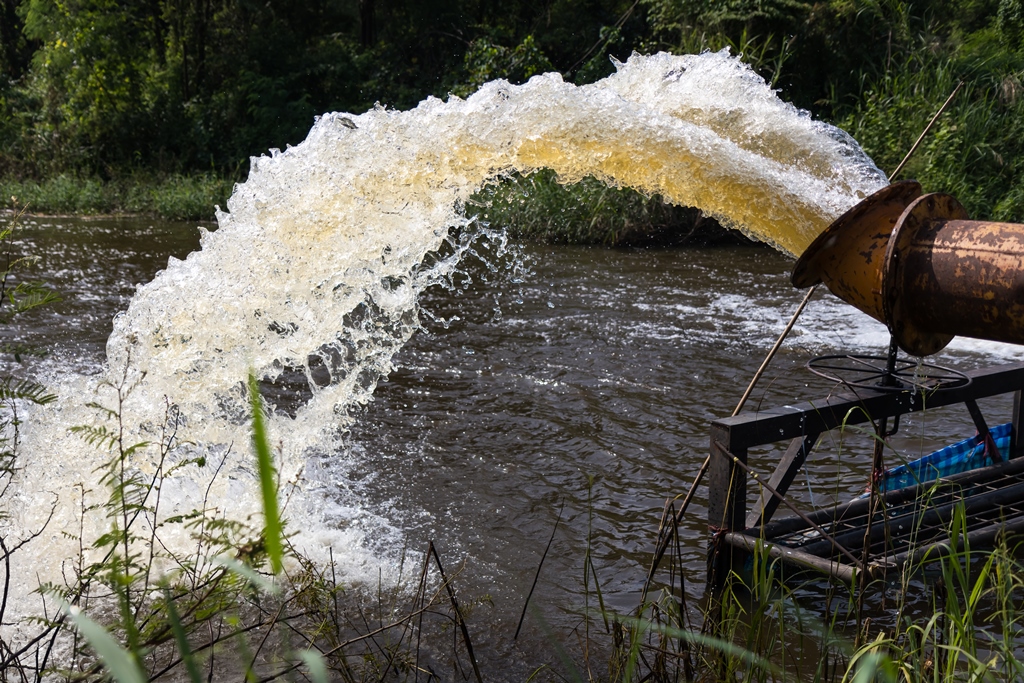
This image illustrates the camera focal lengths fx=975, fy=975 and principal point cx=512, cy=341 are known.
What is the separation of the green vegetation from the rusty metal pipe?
10.1m

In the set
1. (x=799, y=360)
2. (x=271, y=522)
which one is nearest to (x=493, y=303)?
(x=799, y=360)

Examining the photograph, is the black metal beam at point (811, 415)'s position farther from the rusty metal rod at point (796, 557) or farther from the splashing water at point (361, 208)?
the splashing water at point (361, 208)

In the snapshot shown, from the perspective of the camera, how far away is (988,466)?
4781mm

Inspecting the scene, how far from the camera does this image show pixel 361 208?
471cm

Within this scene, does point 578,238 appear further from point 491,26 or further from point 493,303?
point 491,26

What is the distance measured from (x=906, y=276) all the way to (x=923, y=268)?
6cm

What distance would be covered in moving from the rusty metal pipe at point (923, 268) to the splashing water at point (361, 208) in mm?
942

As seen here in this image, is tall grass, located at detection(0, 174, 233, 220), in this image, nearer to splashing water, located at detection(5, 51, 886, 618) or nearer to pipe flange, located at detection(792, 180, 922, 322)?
splashing water, located at detection(5, 51, 886, 618)

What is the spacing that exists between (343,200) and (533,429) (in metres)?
2.24

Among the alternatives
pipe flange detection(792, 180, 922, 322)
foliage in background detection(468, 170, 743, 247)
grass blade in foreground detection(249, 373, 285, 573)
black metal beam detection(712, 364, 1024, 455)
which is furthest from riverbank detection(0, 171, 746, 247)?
grass blade in foreground detection(249, 373, 285, 573)

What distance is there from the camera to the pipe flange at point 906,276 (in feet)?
10.2

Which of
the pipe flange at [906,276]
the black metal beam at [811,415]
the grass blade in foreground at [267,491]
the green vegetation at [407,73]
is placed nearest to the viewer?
the grass blade in foreground at [267,491]

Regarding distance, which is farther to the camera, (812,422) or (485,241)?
(485,241)

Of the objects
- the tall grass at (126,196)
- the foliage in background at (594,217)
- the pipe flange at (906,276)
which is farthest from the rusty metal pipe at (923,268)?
the tall grass at (126,196)
